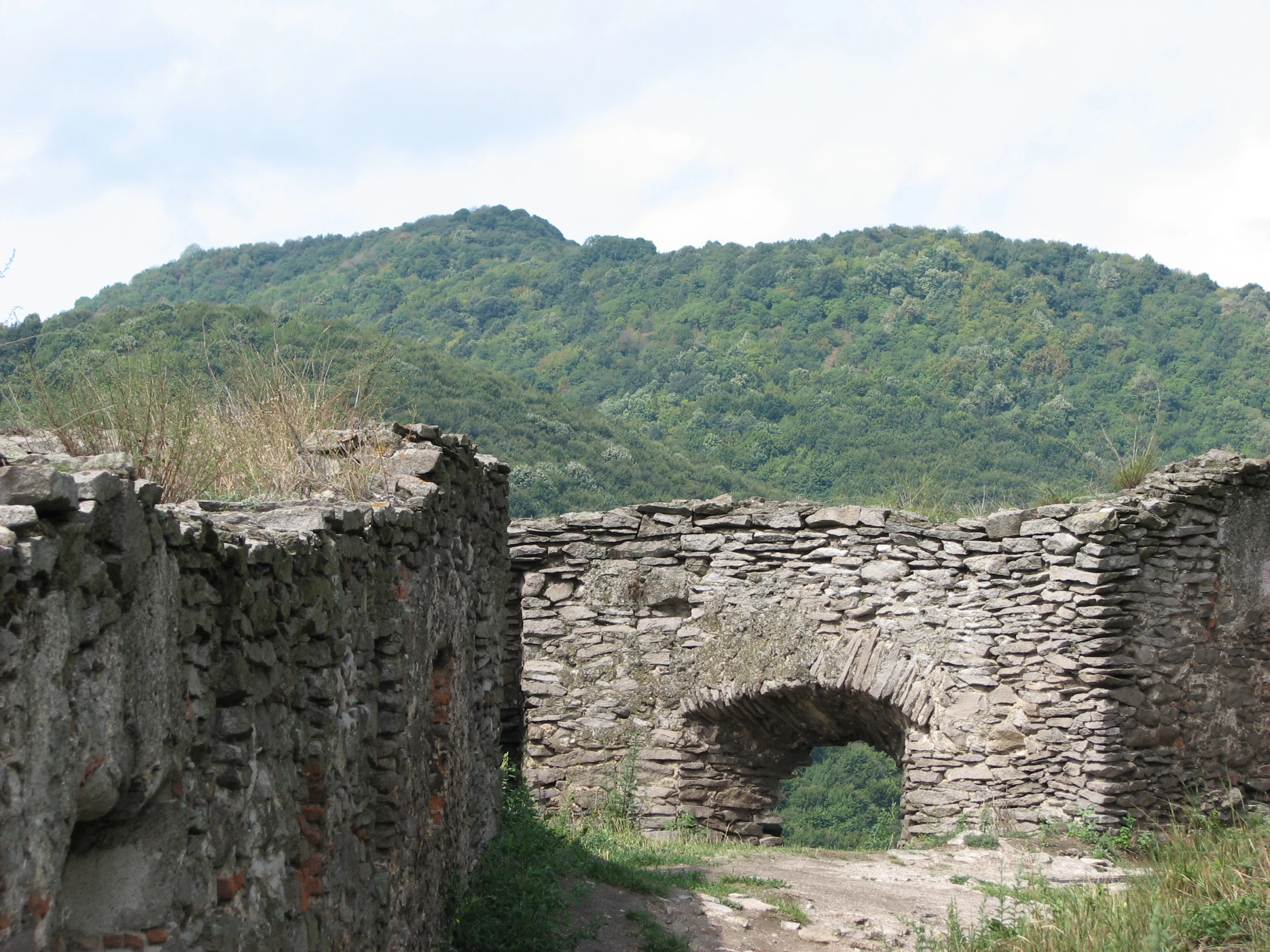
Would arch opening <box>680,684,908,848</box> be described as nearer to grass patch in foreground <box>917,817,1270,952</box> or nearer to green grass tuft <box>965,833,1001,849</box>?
green grass tuft <box>965,833,1001,849</box>

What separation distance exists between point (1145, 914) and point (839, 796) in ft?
48.3

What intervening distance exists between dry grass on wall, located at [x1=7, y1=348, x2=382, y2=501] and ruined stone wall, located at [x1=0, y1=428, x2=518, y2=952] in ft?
1.19

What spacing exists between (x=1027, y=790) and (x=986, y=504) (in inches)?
128

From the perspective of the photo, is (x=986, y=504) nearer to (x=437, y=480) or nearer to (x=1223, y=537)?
(x=1223, y=537)

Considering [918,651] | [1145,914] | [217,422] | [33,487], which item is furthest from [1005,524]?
[33,487]

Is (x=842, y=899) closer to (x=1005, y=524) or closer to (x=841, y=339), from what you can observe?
(x=1005, y=524)

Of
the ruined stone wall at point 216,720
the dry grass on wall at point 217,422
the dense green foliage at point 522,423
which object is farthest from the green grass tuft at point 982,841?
the dense green foliage at point 522,423

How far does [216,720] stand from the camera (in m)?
2.94

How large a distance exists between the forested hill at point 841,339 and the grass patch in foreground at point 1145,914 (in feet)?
49.1

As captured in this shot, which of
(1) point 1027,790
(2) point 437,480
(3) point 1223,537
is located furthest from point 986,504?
(2) point 437,480

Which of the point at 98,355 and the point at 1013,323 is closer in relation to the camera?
the point at 98,355

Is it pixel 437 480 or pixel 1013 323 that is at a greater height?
pixel 1013 323

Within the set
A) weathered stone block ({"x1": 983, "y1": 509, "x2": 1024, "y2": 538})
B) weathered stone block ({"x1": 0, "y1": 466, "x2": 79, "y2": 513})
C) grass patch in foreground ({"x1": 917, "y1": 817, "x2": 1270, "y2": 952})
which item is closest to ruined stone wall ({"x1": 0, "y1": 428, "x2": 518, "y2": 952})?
weathered stone block ({"x1": 0, "y1": 466, "x2": 79, "y2": 513})

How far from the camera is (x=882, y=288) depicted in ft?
133
